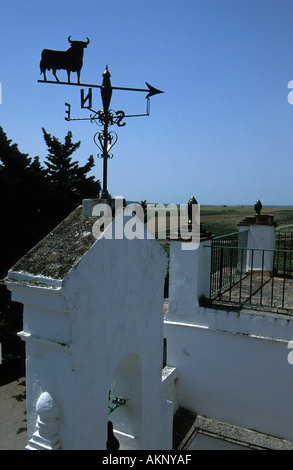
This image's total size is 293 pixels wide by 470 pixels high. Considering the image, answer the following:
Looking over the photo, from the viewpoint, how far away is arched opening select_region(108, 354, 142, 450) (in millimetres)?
3283

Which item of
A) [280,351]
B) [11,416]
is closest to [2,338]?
[11,416]

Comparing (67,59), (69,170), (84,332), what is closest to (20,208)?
(69,170)

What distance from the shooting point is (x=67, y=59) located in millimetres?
3104

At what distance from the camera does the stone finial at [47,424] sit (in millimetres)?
2260

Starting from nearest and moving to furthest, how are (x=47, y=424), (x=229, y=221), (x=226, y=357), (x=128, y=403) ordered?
(x=47, y=424) → (x=128, y=403) → (x=226, y=357) → (x=229, y=221)

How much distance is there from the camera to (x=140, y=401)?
3277 mm

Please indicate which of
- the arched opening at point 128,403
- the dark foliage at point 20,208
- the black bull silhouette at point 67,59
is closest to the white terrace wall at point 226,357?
the arched opening at point 128,403

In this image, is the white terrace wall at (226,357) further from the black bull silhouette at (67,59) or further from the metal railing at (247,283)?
the black bull silhouette at (67,59)

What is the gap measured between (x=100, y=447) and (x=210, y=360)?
360 centimetres

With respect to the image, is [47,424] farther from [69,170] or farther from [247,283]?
[69,170]

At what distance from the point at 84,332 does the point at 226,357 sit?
4.03 metres

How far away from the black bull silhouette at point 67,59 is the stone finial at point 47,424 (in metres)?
2.65
